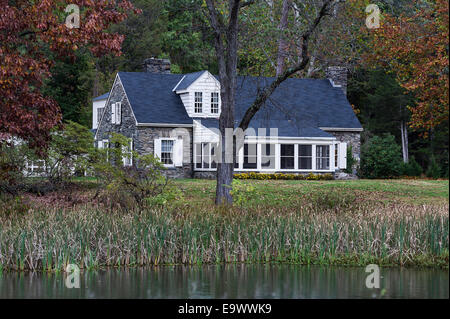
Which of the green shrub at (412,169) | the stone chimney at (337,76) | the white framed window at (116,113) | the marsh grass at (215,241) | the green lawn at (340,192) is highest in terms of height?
the stone chimney at (337,76)

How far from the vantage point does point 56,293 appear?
12.2 meters

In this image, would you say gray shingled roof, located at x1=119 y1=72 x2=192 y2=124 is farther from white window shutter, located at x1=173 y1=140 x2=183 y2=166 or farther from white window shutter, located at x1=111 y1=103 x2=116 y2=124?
white window shutter, located at x1=111 y1=103 x2=116 y2=124

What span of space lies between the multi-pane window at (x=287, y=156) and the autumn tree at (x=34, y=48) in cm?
1755

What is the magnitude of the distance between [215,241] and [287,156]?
21.3m

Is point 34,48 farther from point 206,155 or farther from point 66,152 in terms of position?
point 206,155

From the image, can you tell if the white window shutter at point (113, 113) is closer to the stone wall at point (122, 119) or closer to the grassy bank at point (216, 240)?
the stone wall at point (122, 119)

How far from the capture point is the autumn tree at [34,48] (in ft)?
59.0

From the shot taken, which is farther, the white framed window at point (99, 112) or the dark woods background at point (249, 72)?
the white framed window at point (99, 112)

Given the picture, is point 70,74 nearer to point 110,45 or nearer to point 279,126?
point 279,126

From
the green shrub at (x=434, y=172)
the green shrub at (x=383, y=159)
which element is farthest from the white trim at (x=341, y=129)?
the green shrub at (x=434, y=172)

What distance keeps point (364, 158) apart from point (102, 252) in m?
25.4

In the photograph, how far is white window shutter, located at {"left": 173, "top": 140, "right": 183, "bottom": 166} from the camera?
35.4 meters

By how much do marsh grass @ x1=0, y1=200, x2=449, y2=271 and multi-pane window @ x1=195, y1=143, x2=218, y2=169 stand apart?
1965 cm
